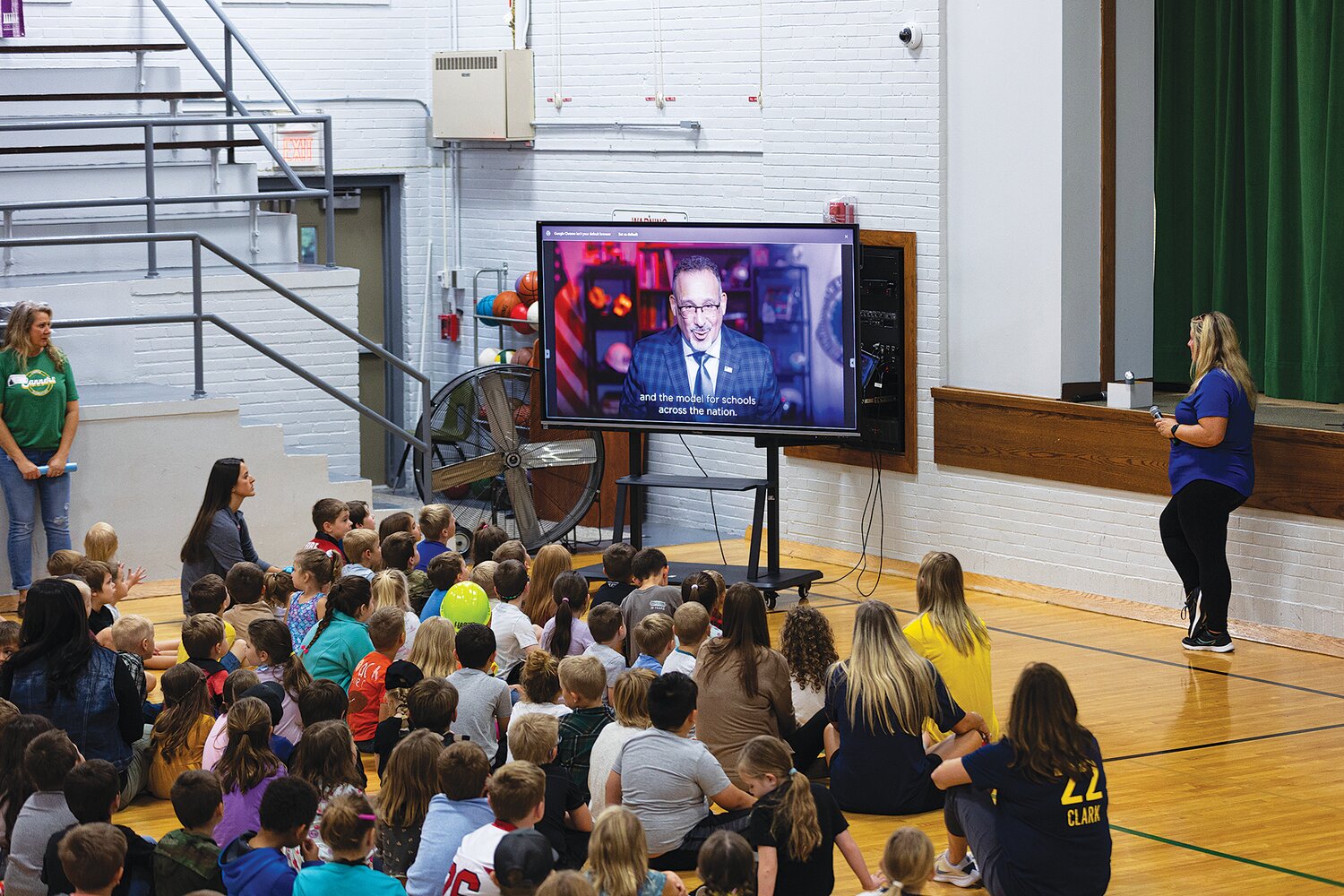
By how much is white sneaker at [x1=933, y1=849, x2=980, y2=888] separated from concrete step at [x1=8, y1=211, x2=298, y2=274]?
26.2 feet

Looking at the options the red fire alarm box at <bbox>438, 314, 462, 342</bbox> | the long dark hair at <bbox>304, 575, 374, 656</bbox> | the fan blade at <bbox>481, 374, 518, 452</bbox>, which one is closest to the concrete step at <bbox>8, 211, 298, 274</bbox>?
the fan blade at <bbox>481, 374, 518, 452</bbox>

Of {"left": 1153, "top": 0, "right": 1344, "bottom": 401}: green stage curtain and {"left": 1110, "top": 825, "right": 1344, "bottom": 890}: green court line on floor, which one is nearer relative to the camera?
{"left": 1110, "top": 825, "right": 1344, "bottom": 890}: green court line on floor

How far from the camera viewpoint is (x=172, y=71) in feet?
42.9

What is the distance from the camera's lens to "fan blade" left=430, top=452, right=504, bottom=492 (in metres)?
11.7

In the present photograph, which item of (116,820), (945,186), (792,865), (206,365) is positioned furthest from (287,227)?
(792,865)

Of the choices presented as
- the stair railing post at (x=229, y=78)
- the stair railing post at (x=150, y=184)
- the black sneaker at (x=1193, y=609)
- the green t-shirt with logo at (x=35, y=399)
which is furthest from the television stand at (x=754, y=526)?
the stair railing post at (x=229, y=78)

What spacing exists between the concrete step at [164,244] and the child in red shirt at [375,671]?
6.03 meters

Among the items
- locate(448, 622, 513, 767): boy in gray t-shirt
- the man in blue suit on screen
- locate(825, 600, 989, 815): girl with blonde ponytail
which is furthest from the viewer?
the man in blue suit on screen

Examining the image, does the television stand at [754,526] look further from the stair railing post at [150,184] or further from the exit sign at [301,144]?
the exit sign at [301,144]

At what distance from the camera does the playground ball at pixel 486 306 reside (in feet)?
45.2

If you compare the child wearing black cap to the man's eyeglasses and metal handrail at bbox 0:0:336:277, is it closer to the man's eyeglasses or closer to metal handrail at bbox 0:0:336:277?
the man's eyeglasses

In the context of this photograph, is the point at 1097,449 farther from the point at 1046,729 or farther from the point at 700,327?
the point at 1046,729

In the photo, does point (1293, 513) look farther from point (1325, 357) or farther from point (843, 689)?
point (843, 689)

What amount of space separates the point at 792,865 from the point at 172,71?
32.1 ft
